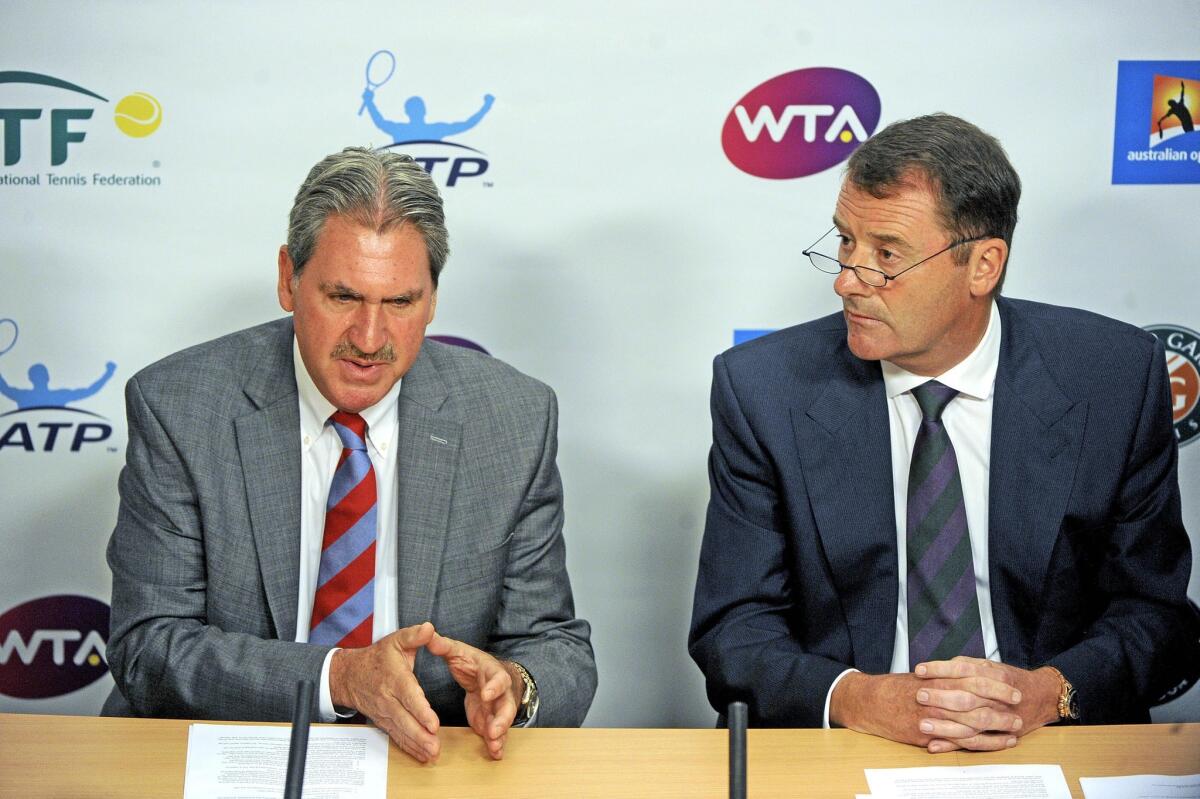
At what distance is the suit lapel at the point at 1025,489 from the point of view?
2.23 meters

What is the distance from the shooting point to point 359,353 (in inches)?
84.1

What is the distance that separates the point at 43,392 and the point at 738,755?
2349mm

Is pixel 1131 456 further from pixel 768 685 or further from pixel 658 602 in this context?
pixel 658 602

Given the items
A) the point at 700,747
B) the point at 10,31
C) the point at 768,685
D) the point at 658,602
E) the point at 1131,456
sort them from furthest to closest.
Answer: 1. the point at 658,602
2. the point at 10,31
3. the point at 1131,456
4. the point at 768,685
5. the point at 700,747

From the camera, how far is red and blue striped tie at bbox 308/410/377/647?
2193 mm

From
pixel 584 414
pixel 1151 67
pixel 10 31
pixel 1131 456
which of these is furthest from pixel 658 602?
pixel 10 31

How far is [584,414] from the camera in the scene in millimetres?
3068

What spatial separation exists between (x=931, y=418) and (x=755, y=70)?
3.52 ft

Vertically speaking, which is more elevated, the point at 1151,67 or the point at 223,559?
the point at 1151,67

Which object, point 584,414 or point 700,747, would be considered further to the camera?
point 584,414

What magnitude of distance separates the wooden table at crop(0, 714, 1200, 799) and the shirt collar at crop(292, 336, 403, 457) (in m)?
0.59

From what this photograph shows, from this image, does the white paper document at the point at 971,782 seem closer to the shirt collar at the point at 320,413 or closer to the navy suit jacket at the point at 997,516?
the navy suit jacket at the point at 997,516

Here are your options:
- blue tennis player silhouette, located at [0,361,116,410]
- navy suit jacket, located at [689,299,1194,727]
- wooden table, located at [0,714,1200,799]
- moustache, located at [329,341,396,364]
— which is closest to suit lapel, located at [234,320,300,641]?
moustache, located at [329,341,396,364]

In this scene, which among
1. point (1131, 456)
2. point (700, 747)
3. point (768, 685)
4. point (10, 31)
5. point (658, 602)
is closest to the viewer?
point (700, 747)
